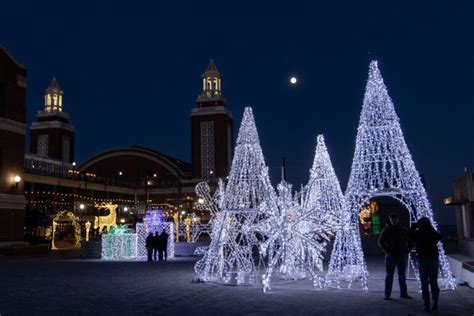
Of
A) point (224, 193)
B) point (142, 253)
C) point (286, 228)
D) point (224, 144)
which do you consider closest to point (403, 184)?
point (286, 228)

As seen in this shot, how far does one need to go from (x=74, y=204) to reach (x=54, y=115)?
54.6 feet

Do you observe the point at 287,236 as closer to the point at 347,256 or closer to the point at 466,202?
the point at 347,256

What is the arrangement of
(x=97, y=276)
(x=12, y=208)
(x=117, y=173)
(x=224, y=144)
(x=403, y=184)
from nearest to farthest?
(x=403, y=184)
(x=97, y=276)
(x=12, y=208)
(x=224, y=144)
(x=117, y=173)

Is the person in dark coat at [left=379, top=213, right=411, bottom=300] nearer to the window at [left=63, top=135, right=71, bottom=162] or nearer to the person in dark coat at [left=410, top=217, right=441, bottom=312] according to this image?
the person in dark coat at [left=410, top=217, right=441, bottom=312]

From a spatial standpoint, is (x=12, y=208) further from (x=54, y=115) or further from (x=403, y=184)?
(x=54, y=115)

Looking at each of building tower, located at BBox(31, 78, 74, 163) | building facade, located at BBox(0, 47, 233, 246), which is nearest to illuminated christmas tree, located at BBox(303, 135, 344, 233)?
building facade, located at BBox(0, 47, 233, 246)

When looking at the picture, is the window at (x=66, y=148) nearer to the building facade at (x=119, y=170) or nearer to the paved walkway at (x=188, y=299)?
the building facade at (x=119, y=170)

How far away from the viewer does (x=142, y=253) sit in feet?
87.1

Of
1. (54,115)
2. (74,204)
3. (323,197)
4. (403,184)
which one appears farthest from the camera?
(54,115)

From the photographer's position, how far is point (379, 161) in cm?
1341

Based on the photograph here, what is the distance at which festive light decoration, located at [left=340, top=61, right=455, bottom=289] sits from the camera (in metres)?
13.1

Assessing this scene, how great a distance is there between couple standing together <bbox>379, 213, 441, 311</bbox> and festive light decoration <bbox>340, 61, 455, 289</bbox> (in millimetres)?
2615

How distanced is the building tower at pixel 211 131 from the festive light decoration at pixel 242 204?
46753 mm

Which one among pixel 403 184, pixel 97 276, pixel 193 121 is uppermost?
pixel 193 121
